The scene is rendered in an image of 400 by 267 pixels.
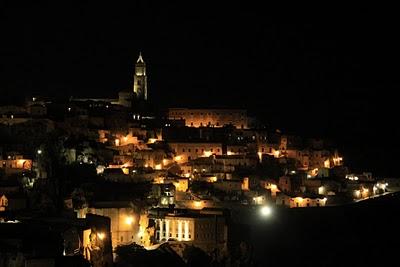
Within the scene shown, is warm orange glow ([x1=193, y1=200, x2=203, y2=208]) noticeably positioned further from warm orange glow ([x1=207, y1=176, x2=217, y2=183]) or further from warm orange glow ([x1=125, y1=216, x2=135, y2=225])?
warm orange glow ([x1=125, y1=216, x2=135, y2=225])

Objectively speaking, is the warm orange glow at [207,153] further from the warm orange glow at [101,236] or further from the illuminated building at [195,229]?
the warm orange glow at [101,236]

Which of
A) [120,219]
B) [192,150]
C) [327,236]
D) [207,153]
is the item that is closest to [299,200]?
[327,236]

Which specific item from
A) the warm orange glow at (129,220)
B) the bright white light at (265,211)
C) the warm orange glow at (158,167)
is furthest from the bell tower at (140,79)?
the warm orange glow at (129,220)

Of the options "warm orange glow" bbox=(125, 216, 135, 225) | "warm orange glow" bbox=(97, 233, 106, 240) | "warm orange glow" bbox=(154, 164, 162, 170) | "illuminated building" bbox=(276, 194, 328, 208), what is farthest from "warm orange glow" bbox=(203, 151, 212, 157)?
"warm orange glow" bbox=(97, 233, 106, 240)

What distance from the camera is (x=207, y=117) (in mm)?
67688

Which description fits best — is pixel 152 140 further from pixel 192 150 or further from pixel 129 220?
pixel 129 220

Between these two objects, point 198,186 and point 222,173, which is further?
point 222,173

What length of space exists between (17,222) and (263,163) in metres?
27.0

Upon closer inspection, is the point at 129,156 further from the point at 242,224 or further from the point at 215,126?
the point at 215,126

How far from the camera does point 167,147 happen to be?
2186 inches

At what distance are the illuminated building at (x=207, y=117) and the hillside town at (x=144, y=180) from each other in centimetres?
11

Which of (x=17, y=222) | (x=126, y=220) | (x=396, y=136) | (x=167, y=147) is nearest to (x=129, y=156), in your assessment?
(x=167, y=147)

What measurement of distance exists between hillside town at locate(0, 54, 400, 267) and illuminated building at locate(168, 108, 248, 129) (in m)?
0.11

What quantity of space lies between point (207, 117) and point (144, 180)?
70.3 feet
